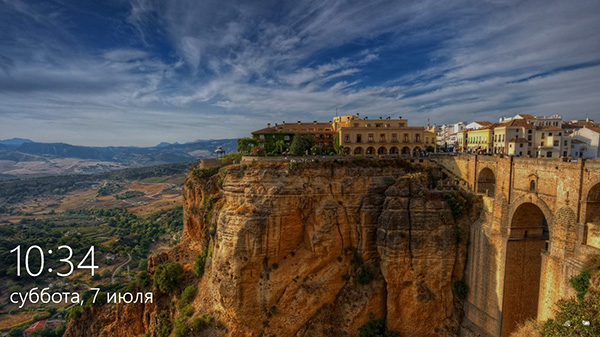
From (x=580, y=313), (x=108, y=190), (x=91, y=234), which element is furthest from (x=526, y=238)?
(x=108, y=190)

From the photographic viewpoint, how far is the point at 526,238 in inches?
971

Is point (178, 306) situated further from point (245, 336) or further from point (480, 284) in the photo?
point (480, 284)

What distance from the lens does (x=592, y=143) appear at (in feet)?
125

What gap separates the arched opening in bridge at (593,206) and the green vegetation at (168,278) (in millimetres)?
35881

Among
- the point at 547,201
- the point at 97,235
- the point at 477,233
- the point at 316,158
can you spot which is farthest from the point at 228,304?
the point at 97,235

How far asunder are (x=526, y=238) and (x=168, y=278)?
3430cm

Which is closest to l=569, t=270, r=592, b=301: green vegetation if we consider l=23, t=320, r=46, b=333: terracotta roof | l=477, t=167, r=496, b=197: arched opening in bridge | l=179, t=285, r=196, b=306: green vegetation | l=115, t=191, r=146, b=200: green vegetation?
l=477, t=167, r=496, b=197: arched opening in bridge

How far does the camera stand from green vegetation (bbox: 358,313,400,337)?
90.6ft

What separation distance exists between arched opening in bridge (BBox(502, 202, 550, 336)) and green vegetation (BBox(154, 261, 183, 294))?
3127cm

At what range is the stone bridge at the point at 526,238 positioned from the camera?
64.3 ft

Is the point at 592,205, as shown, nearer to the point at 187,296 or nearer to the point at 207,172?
the point at 187,296

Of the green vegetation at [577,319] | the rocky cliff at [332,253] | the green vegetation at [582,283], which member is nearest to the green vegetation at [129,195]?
the rocky cliff at [332,253]

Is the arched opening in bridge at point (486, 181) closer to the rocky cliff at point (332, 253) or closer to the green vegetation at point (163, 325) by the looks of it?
the rocky cliff at point (332, 253)

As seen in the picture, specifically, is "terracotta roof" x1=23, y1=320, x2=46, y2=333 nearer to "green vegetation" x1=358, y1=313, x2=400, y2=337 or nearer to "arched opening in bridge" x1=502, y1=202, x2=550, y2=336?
"green vegetation" x1=358, y1=313, x2=400, y2=337
